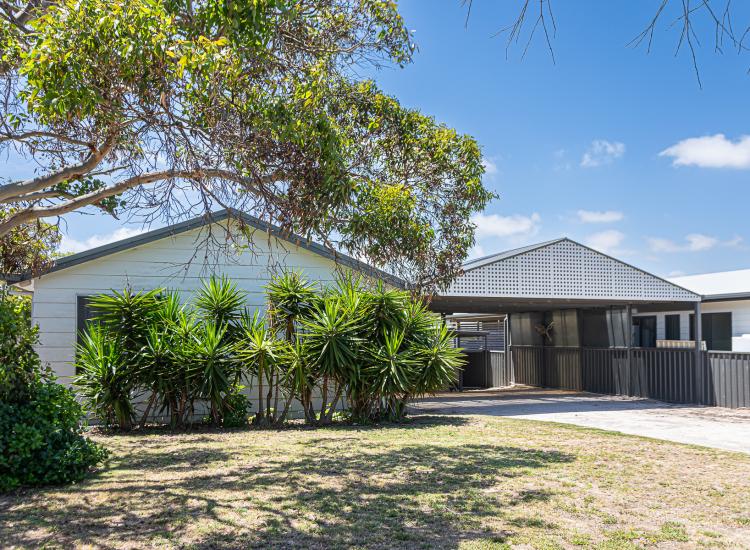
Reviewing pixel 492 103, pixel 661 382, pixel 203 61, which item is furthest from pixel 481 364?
pixel 203 61

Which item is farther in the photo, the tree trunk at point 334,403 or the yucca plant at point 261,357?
the tree trunk at point 334,403

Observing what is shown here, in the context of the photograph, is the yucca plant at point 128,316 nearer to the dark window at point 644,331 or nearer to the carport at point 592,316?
the carport at point 592,316

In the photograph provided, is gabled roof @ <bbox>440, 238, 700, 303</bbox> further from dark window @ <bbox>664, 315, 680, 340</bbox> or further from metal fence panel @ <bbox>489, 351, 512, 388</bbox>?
metal fence panel @ <bbox>489, 351, 512, 388</bbox>

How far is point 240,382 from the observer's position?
12094 mm

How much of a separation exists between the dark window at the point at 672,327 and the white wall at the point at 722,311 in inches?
3.0

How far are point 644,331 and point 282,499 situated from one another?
16.8 meters

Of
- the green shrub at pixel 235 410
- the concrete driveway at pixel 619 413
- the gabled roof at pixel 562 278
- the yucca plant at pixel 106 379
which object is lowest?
the concrete driveway at pixel 619 413

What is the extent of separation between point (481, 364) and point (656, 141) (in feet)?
39.9

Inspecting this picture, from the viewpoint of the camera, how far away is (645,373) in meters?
17.9

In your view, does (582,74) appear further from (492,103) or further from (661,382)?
(661,382)

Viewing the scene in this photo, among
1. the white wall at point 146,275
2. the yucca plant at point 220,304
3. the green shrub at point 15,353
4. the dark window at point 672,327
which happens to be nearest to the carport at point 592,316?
the dark window at point 672,327

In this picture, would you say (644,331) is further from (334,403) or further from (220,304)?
(220,304)

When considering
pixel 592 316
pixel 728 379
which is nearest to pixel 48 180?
pixel 728 379

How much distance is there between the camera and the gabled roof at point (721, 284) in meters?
16.6
